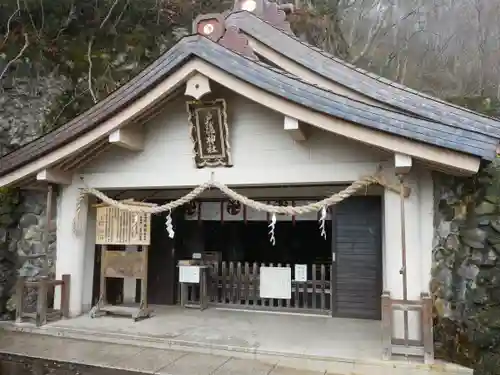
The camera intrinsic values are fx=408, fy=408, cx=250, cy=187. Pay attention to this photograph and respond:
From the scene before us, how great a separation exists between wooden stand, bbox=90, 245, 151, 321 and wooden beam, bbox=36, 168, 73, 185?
1546mm

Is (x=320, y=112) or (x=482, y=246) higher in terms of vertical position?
(x=320, y=112)

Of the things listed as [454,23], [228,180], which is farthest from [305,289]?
[454,23]

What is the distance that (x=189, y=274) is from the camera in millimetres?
9531

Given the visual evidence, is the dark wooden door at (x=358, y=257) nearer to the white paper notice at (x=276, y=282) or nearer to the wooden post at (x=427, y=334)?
the white paper notice at (x=276, y=282)

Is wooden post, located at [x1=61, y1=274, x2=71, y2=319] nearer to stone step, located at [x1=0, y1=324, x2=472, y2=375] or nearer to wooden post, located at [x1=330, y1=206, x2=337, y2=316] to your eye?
stone step, located at [x1=0, y1=324, x2=472, y2=375]

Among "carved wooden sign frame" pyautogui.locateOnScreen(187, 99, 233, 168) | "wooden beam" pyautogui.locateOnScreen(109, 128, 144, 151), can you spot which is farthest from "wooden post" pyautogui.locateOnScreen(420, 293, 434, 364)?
"wooden beam" pyautogui.locateOnScreen(109, 128, 144, 151)

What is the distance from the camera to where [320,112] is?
5.95 m

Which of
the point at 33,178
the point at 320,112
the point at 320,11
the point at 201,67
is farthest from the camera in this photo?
the point at 320,11

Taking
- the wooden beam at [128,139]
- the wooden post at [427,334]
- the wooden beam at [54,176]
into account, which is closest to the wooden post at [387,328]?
the wooden post at [427,334]

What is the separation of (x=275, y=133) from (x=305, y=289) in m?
3.70

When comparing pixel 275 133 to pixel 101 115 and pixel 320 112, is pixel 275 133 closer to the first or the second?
pixel 320 112

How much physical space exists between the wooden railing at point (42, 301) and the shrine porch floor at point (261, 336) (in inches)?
8.3

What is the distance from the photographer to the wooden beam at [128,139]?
282 inches

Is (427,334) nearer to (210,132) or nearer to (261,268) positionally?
(261,268)
